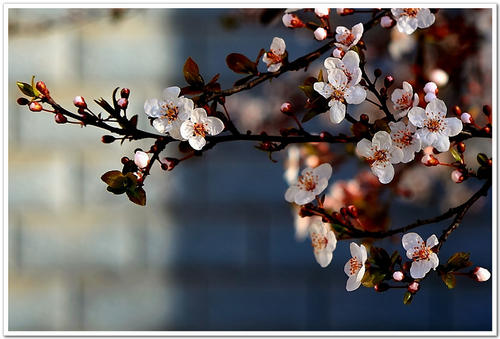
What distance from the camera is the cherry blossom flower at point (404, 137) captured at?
565mm

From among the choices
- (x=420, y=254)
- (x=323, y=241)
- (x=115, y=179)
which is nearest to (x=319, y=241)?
(x=323, y=241)

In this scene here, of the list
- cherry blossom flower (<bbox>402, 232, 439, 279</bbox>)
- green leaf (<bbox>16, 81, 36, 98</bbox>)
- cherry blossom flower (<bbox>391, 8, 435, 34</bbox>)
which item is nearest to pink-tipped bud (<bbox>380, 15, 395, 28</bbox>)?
cherry blossom flower (<bbox>391, 8, 435, 34</bbox>)

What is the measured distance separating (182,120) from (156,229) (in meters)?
1.15

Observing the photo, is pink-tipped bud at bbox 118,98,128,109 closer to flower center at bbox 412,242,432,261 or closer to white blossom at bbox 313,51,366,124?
white blossom at bbox 313,51,366,124

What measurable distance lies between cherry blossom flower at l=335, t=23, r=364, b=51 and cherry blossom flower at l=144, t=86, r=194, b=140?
0.15 metres

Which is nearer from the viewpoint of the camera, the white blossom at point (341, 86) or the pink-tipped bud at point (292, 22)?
the white blossom at point (341, 86)

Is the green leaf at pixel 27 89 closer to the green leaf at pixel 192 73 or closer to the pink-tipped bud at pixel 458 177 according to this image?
the green leaf at pixel 192 73

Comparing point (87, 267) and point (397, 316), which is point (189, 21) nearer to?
point (87, 267)

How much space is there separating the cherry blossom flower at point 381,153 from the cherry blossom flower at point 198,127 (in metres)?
0.13

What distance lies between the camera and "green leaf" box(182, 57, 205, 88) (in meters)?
0.58

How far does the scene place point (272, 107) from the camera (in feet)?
5.21

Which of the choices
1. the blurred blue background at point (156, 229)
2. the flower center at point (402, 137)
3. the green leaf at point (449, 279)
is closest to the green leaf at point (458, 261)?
the green leaf at point (449, 279)

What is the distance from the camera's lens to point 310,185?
26.0 inches

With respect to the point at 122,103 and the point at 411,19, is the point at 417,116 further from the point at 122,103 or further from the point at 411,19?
the point at 122,103
